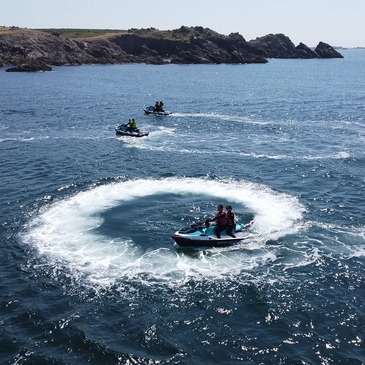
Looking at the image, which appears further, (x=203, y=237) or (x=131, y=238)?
(x=131, y=238)

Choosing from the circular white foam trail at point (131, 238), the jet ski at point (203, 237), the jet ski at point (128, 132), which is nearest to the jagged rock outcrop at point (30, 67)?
the jet ski at point (128, 132)

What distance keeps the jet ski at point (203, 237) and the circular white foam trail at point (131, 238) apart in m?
0.72

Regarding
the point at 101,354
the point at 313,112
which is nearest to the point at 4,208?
the point at 101,354

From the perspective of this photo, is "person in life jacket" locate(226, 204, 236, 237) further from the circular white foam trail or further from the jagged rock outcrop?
the jagged rock outcrop

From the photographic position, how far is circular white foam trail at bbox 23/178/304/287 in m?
32.3

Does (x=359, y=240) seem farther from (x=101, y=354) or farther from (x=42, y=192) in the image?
(x=42, y=192)

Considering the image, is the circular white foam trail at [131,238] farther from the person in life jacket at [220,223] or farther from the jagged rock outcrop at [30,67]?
the jagged rock outcrop at [30,67]

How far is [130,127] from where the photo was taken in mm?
70875

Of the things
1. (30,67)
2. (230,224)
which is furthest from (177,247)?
(30,67)

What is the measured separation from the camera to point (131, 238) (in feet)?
123

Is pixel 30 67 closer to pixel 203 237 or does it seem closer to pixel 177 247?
pixel 177 247

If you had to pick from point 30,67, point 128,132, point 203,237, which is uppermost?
point 30,67

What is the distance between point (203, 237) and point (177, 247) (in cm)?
219

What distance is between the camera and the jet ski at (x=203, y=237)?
35.5 metres
